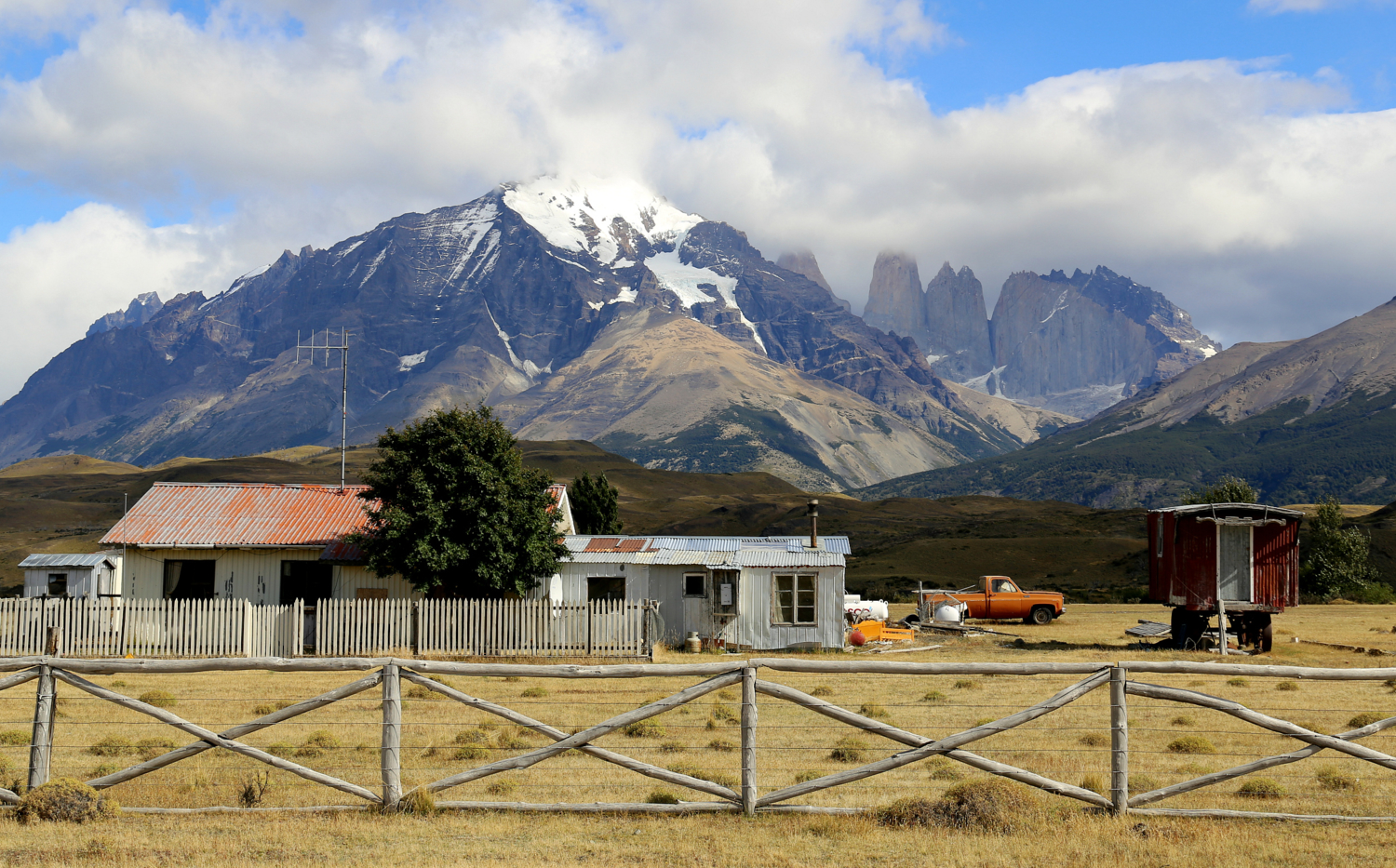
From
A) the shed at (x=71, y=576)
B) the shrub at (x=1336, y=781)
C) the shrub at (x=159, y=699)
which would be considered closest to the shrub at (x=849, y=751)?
the shrub at (x=1336, y=781)

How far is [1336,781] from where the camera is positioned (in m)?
12.3

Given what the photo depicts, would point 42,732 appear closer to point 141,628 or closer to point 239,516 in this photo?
point 141,628

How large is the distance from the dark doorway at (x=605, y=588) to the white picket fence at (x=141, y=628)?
31.6ft

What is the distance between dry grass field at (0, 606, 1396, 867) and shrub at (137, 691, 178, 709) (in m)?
0.19

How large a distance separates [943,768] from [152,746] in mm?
10632

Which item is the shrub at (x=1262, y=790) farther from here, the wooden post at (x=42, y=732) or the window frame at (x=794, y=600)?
the window frame at (x=794, y=600)

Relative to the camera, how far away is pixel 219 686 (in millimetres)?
20703

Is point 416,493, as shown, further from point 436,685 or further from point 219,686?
point 436,685

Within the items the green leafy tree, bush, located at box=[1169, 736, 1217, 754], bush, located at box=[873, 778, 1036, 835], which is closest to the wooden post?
bush, located at box=[873, 778, 1036, 835]

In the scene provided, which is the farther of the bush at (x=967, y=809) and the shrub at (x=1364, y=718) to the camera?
the shrub at (x=1364, y=718)

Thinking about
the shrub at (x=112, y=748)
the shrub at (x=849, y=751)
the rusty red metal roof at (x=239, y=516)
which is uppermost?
the rusty red metal roof at (x=239, y=516)

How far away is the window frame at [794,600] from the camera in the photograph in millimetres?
33125

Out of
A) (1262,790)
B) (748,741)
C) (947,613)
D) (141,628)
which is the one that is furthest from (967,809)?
(947,613)

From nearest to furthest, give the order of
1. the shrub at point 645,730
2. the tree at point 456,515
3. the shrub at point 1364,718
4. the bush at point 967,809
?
the bush at point 967,809, the shrub at point 645,730, the shrub at point 1364,718, the tree at point 456,515
